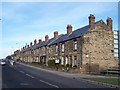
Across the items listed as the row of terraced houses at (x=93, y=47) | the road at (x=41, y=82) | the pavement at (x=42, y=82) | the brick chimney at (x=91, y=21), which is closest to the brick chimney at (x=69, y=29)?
the row of terraced houses at (x=93, y=47)

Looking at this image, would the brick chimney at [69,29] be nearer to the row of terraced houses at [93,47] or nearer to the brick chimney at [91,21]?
the row of terraced houses at [93,47]

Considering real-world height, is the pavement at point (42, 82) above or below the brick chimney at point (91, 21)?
below

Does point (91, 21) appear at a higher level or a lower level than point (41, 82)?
higher

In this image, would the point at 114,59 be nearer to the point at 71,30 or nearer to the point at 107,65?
the point at 107,65

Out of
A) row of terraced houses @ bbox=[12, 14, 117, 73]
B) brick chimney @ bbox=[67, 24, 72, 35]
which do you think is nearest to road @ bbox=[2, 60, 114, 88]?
row of terraced houses @ bbox=[12, 14, 117, 73]

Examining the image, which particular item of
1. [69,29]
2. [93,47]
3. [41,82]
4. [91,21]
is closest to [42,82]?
[41,82]

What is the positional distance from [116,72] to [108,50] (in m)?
11.3

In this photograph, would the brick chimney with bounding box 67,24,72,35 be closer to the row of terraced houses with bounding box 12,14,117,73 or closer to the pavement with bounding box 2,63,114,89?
the row of terraced houses with bounding box 12,14,117,73

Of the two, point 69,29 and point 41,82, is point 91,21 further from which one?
point 41,82

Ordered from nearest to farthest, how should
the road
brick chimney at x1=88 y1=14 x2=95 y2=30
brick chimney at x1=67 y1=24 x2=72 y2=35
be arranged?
the road < brick chimney at x1=88 y1=14 x2=95 y2=30 < brick chimney at x1=67 y1=24 x2=72 y2=35

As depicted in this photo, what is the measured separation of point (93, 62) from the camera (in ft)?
171

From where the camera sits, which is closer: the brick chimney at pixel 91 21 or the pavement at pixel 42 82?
the pavement at pixel 42 82

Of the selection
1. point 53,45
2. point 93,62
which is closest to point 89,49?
point 93,62

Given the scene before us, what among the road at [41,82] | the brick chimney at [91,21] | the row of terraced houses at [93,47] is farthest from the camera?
the brick chimney at [91,21]
